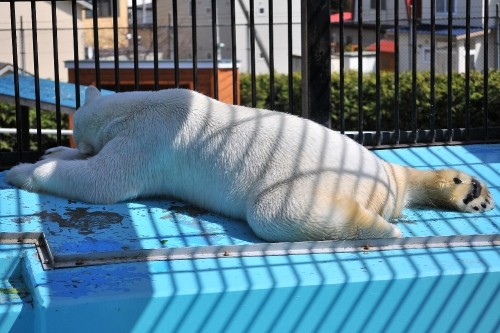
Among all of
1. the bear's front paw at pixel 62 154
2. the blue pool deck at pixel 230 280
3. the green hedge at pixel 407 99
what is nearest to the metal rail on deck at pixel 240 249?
the blue pool deck at pixel 230 280

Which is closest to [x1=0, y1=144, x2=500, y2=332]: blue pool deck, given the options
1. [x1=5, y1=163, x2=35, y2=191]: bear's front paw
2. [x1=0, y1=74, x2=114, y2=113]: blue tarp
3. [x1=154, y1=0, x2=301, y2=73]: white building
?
[x1=5, y1=163, x2=35, y2=191]: bear's front paw

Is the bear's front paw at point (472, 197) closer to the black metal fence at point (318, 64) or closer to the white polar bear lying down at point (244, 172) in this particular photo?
the white polar bear lying down at point (244, 172)

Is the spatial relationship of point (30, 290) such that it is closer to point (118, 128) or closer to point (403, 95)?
point (118, 128)

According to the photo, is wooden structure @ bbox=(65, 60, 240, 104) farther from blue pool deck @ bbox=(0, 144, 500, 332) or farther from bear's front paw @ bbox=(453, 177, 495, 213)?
blue pool deck @ bbox=(0, 144, 500, 332)

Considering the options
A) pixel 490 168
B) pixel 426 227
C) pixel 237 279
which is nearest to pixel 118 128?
pixel 237 279

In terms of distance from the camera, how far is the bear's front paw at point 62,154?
4.64 m

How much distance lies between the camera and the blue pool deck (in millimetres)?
3234

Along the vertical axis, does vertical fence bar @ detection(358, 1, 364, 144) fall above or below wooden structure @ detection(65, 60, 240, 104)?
above

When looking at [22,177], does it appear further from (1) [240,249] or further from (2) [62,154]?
(1) [240,249]

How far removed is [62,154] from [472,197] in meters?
2.16

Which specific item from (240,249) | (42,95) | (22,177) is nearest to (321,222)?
(240,249)

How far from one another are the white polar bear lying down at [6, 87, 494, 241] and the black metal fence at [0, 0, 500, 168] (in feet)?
2.46

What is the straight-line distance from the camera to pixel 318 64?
17.3ft

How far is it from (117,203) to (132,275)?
92 centimetres
